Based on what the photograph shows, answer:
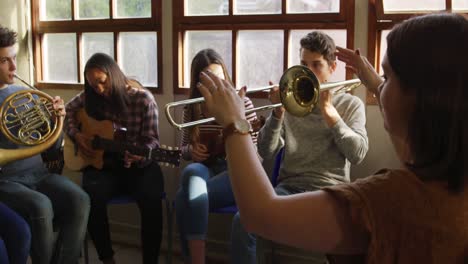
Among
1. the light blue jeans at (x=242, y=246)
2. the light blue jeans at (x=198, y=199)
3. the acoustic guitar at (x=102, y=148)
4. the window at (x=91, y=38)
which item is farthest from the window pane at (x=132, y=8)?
the light blue jeans at (x=242, y=246)

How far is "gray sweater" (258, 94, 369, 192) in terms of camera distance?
2521 millimetres

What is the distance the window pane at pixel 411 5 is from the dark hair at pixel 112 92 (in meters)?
1.45

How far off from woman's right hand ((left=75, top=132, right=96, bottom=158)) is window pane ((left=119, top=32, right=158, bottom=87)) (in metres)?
0.62

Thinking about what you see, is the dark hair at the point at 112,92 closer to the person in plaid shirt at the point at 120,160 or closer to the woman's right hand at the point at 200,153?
the person in plaid shirt at the point at 120,160

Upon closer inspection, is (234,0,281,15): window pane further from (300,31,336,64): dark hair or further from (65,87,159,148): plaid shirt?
(65,87,159,148): plaid shirt

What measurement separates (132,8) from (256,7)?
854 millimetres

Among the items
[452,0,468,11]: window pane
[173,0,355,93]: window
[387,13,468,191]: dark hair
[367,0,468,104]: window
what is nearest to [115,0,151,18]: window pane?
[173,0,355,93]: window

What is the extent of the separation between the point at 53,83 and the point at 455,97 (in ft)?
10.9

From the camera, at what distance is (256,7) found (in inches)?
119

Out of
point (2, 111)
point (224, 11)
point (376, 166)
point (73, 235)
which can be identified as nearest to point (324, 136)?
point (376, 166)

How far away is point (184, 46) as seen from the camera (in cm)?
328

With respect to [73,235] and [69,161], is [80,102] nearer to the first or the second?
[69,161]

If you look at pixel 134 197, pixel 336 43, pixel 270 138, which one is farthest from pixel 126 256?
pixel 336 43

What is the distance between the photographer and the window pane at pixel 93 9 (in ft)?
11.5
